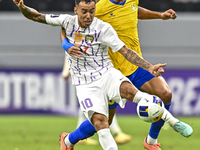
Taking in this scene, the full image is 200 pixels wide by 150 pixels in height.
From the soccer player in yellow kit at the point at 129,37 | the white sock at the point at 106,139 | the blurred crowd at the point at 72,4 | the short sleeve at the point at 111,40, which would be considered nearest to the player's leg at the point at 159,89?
the soccer player in yellow kit at the point at 129,37

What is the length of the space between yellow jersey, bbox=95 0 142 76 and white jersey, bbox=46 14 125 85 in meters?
0.38

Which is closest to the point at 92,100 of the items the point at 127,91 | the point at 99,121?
the point at 99,121

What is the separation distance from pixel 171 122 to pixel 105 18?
144 cm

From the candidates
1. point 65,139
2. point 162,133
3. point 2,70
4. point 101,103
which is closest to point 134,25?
point 101,103

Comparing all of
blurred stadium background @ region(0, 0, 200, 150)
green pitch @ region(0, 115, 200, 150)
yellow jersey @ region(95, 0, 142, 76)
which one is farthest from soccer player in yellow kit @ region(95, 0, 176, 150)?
blurred stadium background @ region(0, 0, 200, 150)

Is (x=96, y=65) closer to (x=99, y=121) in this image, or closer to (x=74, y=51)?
(x=74, y=51)

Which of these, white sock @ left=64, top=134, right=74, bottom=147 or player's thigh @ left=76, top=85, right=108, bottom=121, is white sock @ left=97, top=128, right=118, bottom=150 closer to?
player's thigh @ left=76, top=85, right=108, bottom=121

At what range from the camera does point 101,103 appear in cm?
493

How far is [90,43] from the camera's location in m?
5.00

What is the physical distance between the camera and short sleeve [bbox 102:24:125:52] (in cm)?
491

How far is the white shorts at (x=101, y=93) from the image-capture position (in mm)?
4875

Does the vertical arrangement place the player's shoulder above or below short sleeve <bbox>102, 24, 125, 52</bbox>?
above

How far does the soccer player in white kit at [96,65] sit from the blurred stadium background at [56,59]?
4.85 metres

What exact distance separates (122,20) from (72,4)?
5927 mm
